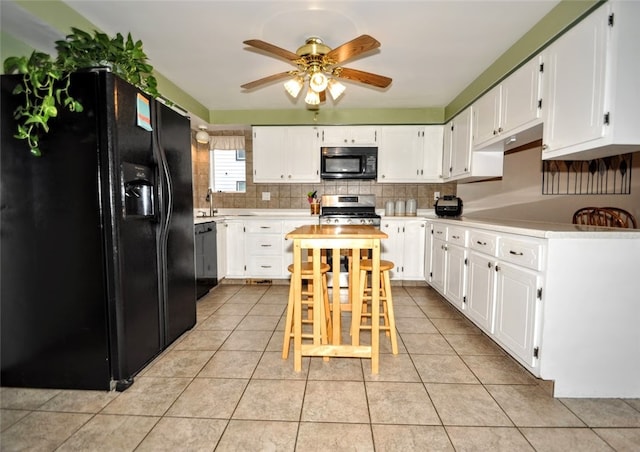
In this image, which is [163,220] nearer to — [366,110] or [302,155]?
[302,155]

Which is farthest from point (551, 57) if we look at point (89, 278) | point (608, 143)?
point (89, 278)

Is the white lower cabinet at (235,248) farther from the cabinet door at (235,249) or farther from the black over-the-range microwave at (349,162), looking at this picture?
the black over-the-range microwave at (349,162)

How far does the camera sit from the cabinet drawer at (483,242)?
2.22 metres

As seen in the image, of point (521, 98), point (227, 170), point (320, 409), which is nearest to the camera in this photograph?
point (320, 409)

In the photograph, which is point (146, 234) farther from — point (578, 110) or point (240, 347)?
point (578, 110)

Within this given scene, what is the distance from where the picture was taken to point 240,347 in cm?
233

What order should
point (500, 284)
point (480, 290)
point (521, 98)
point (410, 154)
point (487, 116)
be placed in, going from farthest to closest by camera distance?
1. point (410, 154)
2. point (487, 116)
3. point (480, 290)
4. point (521, 98)
5. point (500, 284)

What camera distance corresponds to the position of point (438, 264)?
3473 millimetres

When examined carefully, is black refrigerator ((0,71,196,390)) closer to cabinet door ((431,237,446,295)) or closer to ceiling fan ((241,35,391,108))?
ceiling fan ((241,35,391,108))

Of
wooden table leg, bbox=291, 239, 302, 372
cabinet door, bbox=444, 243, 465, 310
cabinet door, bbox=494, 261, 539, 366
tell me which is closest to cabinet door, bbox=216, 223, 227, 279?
wooden table leg, bbox=291, 239, 302, 372

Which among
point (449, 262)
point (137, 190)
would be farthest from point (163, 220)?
point (449, 262)

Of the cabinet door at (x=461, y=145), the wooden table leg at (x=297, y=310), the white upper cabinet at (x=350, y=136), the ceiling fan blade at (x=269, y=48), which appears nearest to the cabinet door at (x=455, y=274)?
the cabinet door at (x=461, y=145)

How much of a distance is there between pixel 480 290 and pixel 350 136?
2.64 meters

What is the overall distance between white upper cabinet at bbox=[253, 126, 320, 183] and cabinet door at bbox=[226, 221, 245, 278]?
755 millimetres
